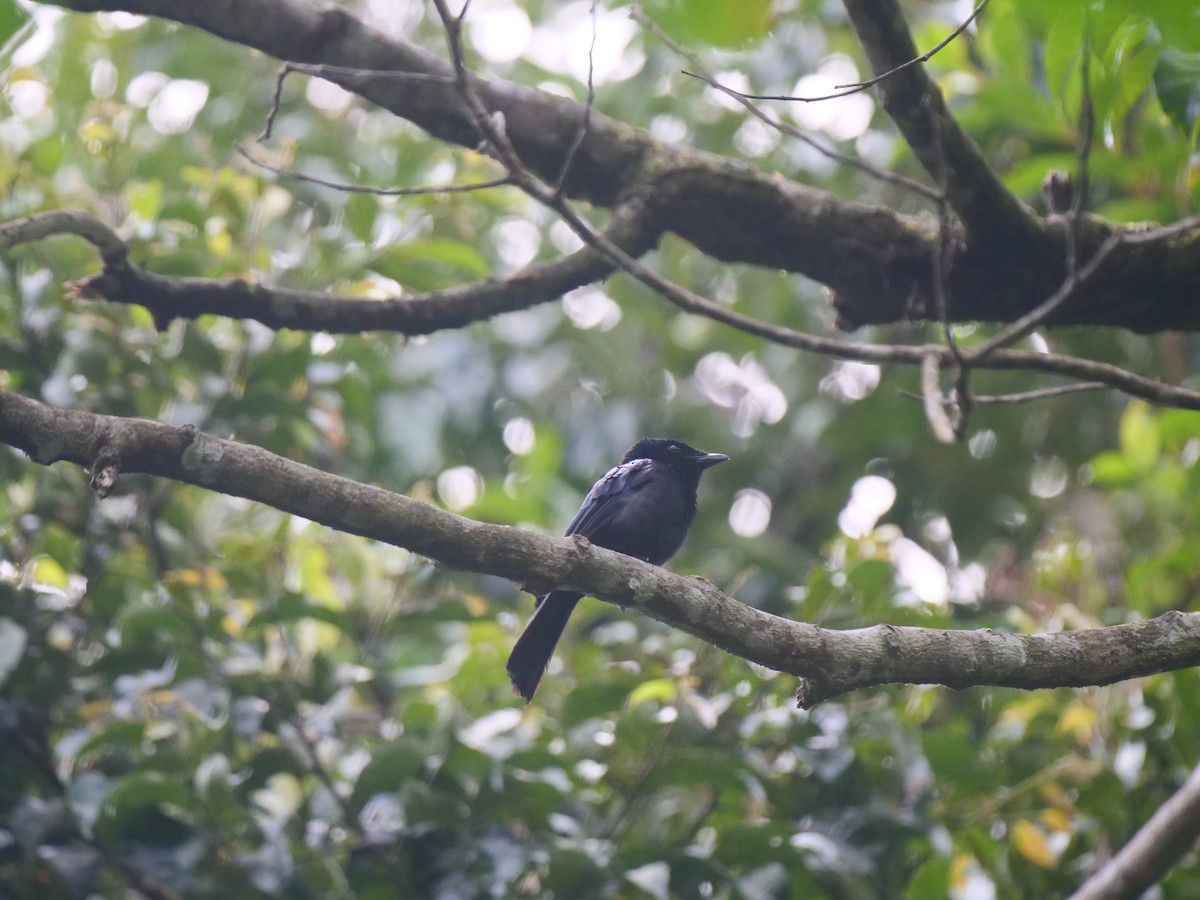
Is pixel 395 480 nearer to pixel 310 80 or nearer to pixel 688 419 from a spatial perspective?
pixel 688 419

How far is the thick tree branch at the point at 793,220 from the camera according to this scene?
12.0 feet

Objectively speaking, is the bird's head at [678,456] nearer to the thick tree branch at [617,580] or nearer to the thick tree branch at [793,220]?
the thick tree branch at [793,220]

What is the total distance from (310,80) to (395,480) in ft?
10.8

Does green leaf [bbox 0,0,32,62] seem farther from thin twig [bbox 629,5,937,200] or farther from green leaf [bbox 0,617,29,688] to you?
green leaf [bbox 0,617,29,688]

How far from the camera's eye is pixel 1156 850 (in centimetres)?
→ 385

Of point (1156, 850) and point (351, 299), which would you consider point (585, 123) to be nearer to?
point (351, 299)

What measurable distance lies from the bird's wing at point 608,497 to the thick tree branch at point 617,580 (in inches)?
63.7

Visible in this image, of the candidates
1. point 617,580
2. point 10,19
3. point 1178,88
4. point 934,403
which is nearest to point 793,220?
point 934,403

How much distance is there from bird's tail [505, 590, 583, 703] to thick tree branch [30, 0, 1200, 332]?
51.7 inches

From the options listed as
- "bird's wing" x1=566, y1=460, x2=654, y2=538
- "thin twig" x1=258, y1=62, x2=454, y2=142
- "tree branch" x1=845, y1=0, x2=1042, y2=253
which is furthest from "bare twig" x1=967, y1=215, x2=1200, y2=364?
"thin twig" x1=258, y1=62, x2=454, y2=142

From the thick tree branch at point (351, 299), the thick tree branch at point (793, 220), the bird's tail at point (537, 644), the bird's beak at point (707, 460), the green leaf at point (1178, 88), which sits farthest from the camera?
the bird's beak at point (707, 460)

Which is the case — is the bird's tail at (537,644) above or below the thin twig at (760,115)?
below

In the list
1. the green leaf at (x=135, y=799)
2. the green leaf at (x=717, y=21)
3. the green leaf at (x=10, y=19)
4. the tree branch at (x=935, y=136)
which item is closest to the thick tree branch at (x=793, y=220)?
the tree branch at (x=935, y=136)

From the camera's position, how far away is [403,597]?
487cm
